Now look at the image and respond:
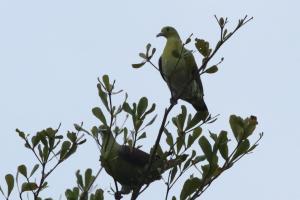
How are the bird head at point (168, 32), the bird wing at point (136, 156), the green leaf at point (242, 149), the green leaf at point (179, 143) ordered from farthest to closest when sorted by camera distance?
the bird head at point (168, 32), the bird wing at point (136, 156), the green leaf at point (179, 143), the green leaf at point (242, 149)

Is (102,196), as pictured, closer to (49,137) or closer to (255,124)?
(49,137)

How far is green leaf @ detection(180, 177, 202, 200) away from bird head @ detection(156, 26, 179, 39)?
4.33 metres

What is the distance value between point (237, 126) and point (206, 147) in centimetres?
20

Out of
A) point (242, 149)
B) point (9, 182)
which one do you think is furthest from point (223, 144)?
point (9, 182)

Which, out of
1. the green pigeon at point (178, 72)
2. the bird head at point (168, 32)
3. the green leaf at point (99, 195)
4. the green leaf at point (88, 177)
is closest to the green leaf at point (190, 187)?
the green leaf at point (99, 195)

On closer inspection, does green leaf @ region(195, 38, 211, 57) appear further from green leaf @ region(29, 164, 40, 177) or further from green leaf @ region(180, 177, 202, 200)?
green leaf @ region(29, 164, 40, 177)

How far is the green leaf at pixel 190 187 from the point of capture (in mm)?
2938

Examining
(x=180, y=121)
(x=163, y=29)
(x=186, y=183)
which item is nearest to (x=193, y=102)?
(x=163, y=29)

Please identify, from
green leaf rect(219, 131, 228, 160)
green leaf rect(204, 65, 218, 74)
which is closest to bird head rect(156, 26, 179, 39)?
green leaf rect(204, 65, 218, 74)

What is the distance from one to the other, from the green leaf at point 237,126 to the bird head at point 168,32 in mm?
4183

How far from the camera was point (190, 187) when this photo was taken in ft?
9.64

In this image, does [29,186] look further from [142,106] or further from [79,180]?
[142,106]

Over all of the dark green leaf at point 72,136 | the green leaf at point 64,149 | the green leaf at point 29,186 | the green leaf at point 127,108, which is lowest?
the green leaf at point 29,186

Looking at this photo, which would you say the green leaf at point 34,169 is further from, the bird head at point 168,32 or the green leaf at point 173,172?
the bird head at point 168,32
